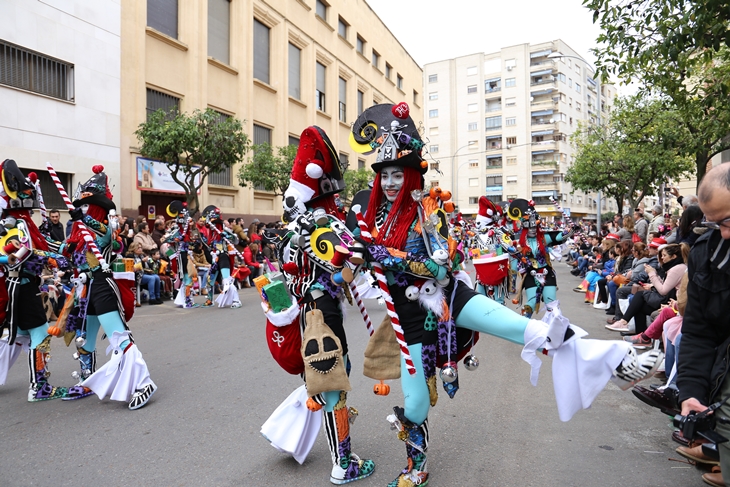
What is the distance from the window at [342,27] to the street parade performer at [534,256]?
26.2 meters

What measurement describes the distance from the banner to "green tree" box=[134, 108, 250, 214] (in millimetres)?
1469

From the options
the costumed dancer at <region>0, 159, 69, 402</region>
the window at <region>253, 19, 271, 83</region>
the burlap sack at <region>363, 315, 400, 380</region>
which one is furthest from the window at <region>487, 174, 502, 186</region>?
the burlap sack at <region>363, 315, 400, 380</region>

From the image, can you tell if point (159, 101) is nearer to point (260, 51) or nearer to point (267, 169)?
point (267, 169)

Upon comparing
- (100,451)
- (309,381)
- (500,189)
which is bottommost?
(100,451)

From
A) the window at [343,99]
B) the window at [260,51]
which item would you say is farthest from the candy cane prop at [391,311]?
the window at [343,99]

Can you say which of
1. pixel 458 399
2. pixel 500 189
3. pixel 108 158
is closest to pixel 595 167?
pixel 108 158

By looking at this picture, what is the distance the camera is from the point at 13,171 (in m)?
5.02

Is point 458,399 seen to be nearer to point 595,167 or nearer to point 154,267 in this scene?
point 154,267

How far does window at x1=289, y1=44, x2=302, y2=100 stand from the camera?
2630 cm

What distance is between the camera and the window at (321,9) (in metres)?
28.5

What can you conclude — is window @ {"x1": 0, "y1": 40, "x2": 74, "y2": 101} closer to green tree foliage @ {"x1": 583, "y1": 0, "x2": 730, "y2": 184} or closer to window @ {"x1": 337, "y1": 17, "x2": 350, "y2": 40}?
green tree foliage @ {"x1": 583, "y1": 0, "x2": 730, "y2": 184}

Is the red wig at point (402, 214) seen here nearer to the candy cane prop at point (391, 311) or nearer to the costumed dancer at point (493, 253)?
the candy cane prop at point (391, 311)

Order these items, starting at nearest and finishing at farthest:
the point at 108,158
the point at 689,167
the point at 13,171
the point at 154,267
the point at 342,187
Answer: the point at 342,187, the point at 13,171, the point at 154,267, the point at 108,158, the point at 689,167

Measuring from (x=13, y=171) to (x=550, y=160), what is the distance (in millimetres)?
64279
